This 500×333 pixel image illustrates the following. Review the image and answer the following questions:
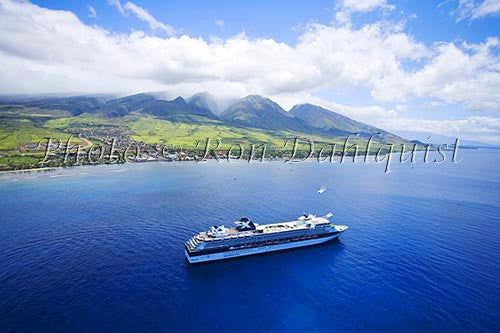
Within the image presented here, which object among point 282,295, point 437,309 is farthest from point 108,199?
point 437,309

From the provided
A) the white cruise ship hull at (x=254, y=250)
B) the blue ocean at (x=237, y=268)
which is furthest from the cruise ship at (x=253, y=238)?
the blue ocean at (x=237, y=268)

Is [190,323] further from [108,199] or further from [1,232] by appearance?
[108,199]

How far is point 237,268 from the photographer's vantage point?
2438 inches

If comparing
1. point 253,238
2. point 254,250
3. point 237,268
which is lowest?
point 237,268

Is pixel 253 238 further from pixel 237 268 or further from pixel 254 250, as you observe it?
pixel 237 268

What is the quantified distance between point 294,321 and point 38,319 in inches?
1557

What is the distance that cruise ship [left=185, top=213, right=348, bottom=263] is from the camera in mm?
63438

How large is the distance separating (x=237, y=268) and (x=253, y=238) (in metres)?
8.98

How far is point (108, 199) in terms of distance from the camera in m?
108

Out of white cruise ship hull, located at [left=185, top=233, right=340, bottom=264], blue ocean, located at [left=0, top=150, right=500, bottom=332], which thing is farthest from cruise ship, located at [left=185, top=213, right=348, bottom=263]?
blue ocean, located at [left=0, top=150, right=500, bottom=332]

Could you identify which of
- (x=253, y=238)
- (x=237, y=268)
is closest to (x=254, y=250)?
(x=253, y=238)

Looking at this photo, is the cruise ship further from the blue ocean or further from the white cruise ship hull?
the blue ocean

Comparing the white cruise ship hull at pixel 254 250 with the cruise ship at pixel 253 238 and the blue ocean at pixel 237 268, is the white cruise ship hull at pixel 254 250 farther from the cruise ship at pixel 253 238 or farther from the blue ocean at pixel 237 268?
the blue ocean at pixel 237 268

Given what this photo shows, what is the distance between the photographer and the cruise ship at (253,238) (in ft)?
208
